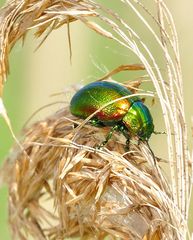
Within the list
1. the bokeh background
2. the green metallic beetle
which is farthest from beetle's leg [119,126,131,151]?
the bokeh background

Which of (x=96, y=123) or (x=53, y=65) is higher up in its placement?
(x=96, y=123)

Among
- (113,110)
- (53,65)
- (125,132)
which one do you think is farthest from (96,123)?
(53,65)

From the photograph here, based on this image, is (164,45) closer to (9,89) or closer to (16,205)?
(16,205)

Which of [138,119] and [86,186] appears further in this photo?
[138,119]

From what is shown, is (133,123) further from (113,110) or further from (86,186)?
(86,186)

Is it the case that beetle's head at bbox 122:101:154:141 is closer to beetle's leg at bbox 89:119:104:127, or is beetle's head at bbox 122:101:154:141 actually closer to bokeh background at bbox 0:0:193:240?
beetle's leg at bbox 89:119:104:127

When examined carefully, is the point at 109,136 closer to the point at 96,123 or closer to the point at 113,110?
the point at 96,123

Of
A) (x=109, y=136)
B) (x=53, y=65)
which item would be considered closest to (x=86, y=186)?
(x=109, y=136)

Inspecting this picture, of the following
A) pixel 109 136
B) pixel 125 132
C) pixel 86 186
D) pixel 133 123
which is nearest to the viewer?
pixel 86 186

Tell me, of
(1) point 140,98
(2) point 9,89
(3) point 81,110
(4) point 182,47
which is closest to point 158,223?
(3) point 81,110

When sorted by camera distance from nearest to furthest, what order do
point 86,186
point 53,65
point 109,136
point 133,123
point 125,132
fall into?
point 86,186, point 109,136, point 125,132, point 133,123, point 53,65
